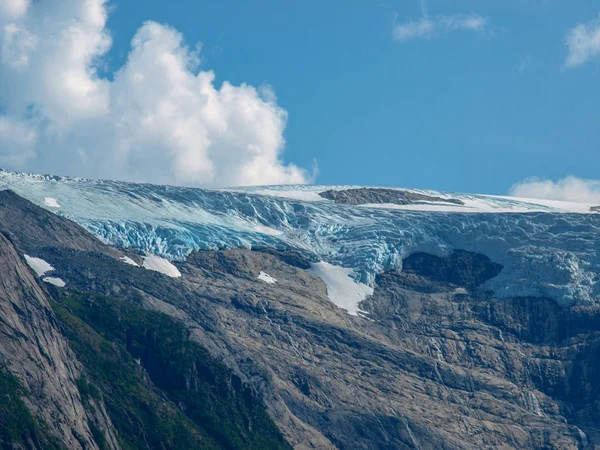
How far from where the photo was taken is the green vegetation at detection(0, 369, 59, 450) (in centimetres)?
16125

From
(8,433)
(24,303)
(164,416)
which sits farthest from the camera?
(164,416)

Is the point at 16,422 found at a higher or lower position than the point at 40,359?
lower

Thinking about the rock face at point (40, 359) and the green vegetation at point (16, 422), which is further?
the rock face at point (40, 359)

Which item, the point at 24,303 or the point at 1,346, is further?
the point at 24,303

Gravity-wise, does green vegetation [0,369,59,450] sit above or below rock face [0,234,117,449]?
below

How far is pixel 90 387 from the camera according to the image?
18812 centimetres

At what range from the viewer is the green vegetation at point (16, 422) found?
16125 cm

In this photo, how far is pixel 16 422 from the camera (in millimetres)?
164125

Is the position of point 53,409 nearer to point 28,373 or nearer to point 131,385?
point 28,373

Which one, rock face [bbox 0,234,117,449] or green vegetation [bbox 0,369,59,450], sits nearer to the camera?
green vegetation [bbox 0,369,59,450]

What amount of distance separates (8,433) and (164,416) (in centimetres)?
3830

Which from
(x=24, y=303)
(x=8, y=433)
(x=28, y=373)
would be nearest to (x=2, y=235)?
(x=24, y=303)

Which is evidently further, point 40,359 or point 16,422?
point 40,359

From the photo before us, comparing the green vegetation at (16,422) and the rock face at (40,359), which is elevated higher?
the rock face at (40,359)
